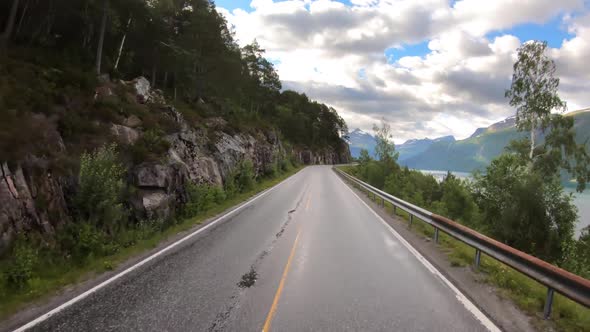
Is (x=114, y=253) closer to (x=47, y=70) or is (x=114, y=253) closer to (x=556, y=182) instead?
(x=47, y=70)

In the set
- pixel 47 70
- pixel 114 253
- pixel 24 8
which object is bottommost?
pixel 114 253

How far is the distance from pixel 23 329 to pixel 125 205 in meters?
6.68

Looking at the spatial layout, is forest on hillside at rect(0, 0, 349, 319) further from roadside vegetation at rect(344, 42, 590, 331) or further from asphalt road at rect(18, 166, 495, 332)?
roadside vegetation at rect(344, 42, 590, 331)

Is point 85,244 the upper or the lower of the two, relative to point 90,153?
lower

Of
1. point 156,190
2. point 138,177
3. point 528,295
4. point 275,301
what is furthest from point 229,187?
point 528,295

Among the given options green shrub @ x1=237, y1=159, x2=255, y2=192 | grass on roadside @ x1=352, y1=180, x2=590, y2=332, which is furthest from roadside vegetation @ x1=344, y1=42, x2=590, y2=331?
green shrub @ x1=237, y1=159, x2=255, y2=192

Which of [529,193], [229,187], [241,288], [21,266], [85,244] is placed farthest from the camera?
[229,187]

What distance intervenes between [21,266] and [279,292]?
4893 millimetres

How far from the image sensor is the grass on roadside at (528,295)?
4473mm

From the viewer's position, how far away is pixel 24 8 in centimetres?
1920

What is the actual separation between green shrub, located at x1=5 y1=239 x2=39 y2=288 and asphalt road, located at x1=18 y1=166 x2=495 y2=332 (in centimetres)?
163

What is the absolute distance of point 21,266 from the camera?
18.9 ft

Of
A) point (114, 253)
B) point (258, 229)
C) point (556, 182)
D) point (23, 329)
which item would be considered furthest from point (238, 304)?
point (556, 182)

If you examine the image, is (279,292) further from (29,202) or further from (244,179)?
(244,179)
